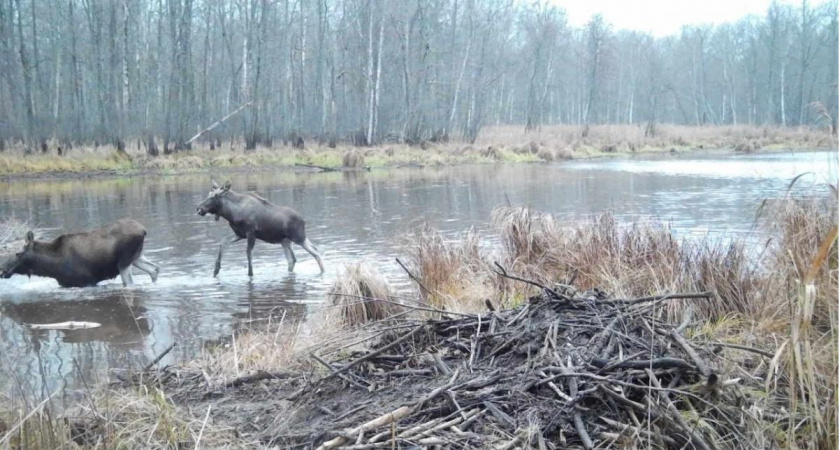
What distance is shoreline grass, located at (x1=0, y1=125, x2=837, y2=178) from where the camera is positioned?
33875 millimetres

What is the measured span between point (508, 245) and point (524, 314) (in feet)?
16.6

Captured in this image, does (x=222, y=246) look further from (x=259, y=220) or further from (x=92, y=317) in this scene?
(x=92, y=317)

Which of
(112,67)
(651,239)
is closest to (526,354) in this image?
(651,239)

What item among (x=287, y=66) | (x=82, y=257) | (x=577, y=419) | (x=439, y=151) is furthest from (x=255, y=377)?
(x=287, y=66)

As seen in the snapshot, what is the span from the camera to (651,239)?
9.05 metres

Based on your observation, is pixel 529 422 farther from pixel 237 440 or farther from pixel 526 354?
pixel 237 440

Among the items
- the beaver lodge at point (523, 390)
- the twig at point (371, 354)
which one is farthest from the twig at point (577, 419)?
the twig at point (371, 354)

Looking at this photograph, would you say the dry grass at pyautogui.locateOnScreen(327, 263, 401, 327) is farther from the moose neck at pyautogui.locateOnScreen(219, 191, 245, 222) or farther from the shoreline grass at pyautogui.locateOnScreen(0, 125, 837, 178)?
the shoreline grass at pyautogui.locateOnScreen(0, 125, 837, 178)

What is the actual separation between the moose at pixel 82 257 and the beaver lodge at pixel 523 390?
682 cm

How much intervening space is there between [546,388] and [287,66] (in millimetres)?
50148

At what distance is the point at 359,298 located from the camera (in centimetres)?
824

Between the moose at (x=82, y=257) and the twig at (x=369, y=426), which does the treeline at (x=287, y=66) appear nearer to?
the moose at (x=82, y=257)

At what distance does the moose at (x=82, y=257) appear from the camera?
1193cm

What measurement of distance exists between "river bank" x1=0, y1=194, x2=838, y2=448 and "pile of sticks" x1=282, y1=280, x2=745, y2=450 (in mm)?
18
